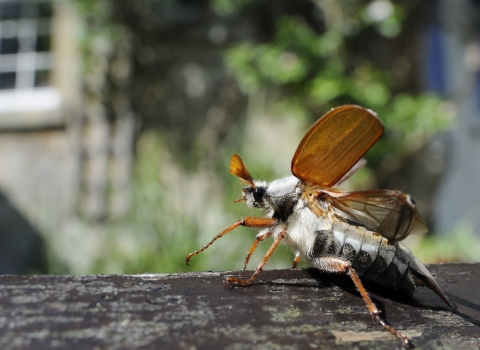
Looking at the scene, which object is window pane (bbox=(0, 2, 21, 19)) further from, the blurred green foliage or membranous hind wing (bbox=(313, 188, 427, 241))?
membranous hind wing (bbox=(313, 188, 427, 241))

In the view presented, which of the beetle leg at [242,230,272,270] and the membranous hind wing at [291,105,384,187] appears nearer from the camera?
the membranous hind wing at [291,105,384,187]

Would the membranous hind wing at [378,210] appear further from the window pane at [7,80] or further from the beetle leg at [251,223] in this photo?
the window pane at [7,80]

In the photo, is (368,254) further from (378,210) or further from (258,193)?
(258,193)

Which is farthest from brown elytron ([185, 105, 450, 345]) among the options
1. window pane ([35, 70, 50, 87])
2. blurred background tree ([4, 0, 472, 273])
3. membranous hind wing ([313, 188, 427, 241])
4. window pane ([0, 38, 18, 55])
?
window pane ([0, 38, 18, 55])

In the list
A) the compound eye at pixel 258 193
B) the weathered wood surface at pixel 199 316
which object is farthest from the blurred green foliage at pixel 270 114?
the weathered wood surface at pixel 199 316

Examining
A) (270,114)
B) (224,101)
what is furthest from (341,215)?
(224,101)

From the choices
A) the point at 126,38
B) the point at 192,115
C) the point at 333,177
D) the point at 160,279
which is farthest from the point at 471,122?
the point at 160,279

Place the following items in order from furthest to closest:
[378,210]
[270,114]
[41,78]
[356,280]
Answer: [41,78]
[270,114]
[378,210]
[356,280]
